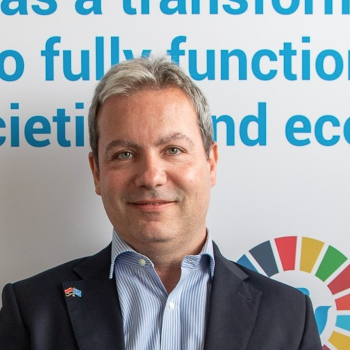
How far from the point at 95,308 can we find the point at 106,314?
0.04m

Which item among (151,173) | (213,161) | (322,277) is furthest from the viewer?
(322,277)

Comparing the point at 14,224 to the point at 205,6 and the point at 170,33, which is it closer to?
the point at 170,33

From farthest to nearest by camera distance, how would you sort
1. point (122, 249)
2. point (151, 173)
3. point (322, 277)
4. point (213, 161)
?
point (322, 277) → point (213, 161) → point (122, 249) → point (151, 173)

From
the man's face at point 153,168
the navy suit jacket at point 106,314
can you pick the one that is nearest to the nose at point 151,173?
the man's face at point 153,168

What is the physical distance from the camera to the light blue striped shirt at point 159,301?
1.63 meters

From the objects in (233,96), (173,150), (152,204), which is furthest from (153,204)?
(233,96)

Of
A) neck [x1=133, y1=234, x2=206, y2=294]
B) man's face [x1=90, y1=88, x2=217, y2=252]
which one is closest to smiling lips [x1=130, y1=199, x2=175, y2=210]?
man's face [x1=90, y1=88, x2=217, y2=252]

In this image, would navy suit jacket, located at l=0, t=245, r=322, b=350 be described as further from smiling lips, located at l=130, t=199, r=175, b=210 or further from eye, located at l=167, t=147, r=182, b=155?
eye, located at l=167, t=147, r=182, b=155

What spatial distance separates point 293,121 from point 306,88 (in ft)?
0.38

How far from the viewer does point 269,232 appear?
1.99m

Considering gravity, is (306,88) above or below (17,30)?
below

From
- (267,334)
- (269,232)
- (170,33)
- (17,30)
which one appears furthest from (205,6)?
(267,334)

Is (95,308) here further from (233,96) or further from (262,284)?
(233,96)

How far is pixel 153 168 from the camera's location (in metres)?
1.60
